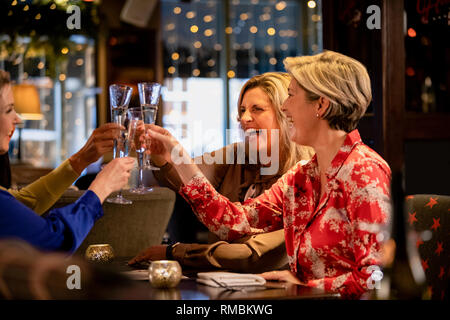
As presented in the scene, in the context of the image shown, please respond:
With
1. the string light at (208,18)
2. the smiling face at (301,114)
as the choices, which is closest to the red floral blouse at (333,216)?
the smiling face at (301,114)

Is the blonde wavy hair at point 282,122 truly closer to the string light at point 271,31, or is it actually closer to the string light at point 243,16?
the string light at point 243,16

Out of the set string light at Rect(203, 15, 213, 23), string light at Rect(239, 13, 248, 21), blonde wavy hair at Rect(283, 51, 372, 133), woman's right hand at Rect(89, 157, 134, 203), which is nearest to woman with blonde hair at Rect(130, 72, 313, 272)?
woman's right hand at Rect(89, 157, 134, 203)

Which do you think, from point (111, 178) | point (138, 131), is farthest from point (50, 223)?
point (138, 131)

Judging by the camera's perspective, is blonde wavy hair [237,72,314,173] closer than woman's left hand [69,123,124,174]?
No

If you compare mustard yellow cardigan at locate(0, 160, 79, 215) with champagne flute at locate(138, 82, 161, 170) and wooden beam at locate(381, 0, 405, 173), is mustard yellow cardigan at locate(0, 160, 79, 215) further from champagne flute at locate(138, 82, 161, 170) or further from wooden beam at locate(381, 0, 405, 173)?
wooden beam at locate(381, 0, 405, 173)

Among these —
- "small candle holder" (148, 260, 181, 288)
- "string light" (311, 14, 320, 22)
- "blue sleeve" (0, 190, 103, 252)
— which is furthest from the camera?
"string light" (311, 14, 320, 22)

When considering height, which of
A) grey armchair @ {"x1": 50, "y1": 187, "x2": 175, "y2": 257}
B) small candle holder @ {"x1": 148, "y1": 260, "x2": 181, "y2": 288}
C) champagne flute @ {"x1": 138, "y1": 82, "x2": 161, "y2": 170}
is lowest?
grey armchair @ {"x1": 50, "y1": 187, "x2": 175, "y2": 257}

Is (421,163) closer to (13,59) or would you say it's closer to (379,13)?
(379,13)

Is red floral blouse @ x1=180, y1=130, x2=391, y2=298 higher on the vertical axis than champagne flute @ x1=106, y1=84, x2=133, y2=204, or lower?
lower

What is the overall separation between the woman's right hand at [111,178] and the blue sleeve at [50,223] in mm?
31

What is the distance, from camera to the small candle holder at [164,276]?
5.00ft

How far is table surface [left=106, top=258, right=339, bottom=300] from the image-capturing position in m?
1.41

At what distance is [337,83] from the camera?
1793mm

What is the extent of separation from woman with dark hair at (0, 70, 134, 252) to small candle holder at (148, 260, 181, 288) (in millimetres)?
202
